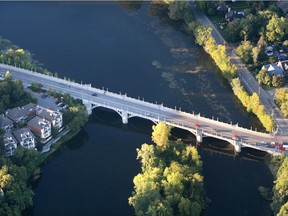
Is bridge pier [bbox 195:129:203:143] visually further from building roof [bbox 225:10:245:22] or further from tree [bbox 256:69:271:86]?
building roof [bbox 225:10:245:22]

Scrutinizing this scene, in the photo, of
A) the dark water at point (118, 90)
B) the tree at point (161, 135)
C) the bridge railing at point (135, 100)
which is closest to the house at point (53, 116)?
the dark water at point (118, 90)

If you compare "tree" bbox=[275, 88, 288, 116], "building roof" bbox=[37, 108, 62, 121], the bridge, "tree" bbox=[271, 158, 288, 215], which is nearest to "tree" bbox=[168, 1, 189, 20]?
the bridge

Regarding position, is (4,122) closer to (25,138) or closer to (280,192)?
(25,138)

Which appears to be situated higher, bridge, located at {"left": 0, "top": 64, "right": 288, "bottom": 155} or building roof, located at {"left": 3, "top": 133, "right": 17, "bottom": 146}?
bridge, located at {"left": 0, "top": 64, "right": 288, "bottom": 155}

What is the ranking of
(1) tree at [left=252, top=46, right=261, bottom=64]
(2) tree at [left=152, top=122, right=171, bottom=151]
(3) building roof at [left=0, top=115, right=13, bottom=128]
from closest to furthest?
(2) tree at [left=152, top=122, right=171, bottom=151] → (3) building roof at [left=0, top=115, right=13, bottom=128] → (1) tree at [left=252, top=46, right=261, bottom=64]

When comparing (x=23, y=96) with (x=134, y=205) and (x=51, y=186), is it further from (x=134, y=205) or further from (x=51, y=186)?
(x=134, y=205)

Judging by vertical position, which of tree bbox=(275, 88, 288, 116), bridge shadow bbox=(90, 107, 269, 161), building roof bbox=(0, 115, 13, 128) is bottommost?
bridge shadow bbox=(90, 107, 269, 161)

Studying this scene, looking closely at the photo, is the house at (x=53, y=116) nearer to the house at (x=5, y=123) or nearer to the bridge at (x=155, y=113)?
the house at (x=5, y=123)
